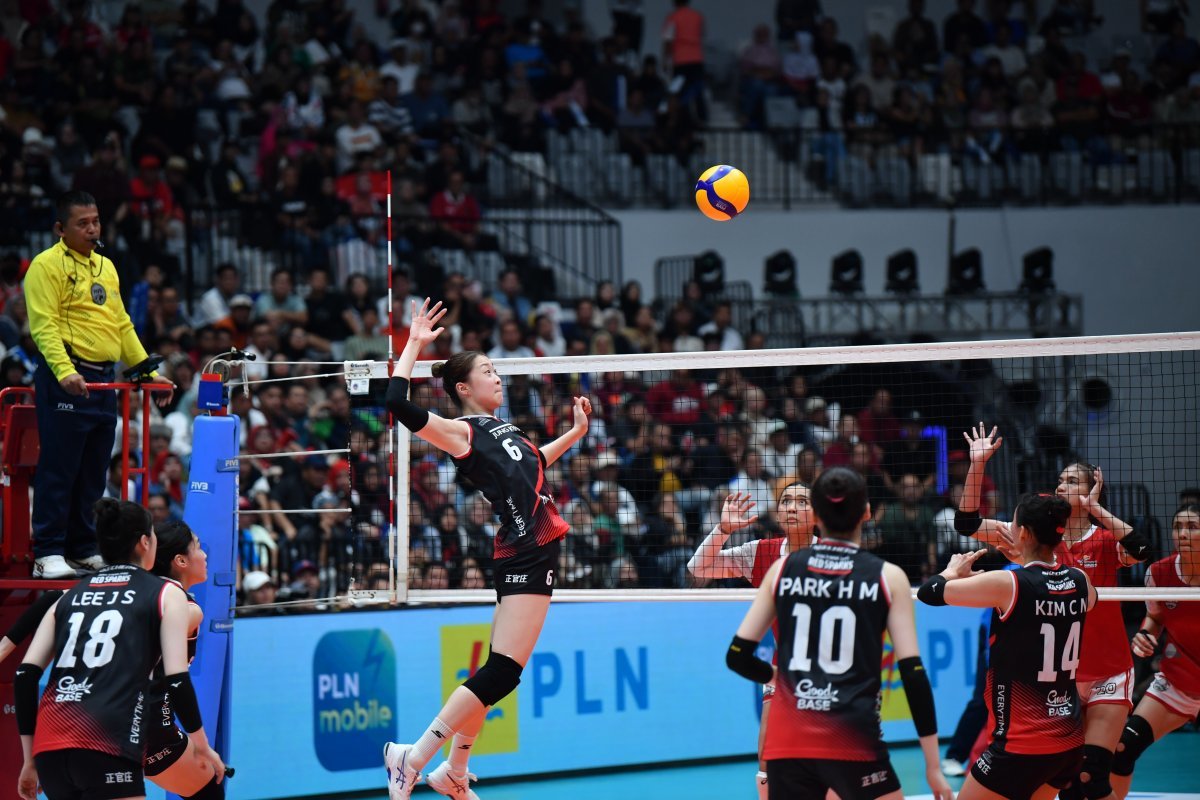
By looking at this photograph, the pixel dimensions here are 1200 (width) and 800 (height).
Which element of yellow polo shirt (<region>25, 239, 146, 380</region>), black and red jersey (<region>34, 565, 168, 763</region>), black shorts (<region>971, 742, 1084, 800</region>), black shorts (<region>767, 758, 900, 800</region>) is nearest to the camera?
black shorts (<region>767, 758, 900, 800</region>)

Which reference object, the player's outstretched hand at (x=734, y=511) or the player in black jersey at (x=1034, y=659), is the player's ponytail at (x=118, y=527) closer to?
the player's outstretched hand at (x=734, y=511)

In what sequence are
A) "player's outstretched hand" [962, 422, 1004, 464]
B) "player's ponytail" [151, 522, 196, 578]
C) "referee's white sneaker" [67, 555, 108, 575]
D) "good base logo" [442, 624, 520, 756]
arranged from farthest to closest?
"good base logo" [442, 624, 520, 756], "referee's white sneaker" [67, 555, 108, 575], "player's outstretched hand" [962, 422, 1004, 464], "player's ponytail" [151, 522, 196, 578]

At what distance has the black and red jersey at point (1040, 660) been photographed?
683cm

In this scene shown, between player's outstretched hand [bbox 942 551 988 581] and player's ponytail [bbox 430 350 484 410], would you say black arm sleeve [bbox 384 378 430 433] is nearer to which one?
player's ponytail [bbox 430 350 484 410]

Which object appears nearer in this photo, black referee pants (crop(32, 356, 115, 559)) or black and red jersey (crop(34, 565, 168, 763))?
black and red jersey (crop(34, 565, 168, 763))

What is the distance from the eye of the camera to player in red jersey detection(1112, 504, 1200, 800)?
8719mm

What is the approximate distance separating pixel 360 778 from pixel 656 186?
33.9 feet

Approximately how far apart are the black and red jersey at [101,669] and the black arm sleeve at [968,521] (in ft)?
13.6

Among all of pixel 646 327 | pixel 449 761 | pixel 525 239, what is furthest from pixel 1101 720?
pixel 525 239

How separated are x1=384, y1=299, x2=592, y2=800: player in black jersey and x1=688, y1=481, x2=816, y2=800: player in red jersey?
93cm

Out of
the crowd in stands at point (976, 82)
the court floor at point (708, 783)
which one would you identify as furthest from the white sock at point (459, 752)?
the crowd in stands at point (976, 82)

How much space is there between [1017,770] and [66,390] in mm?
5550

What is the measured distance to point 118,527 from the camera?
6402 mm

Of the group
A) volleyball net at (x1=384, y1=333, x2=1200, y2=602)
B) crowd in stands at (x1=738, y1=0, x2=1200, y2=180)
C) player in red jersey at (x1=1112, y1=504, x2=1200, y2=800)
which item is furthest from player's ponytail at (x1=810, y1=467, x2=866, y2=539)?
crowd in stands at (x1=738, y1=0, x2=1200, y2=180)
